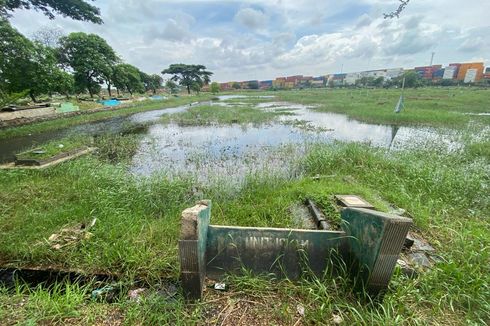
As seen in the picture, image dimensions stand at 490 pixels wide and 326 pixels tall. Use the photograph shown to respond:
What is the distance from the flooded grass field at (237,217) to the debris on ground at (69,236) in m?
0.06

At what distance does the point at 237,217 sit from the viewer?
3977 mm

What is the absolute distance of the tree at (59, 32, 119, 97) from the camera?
86.0ft

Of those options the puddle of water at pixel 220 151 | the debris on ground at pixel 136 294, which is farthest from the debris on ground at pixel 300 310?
the puddle of water at pixel 220 151

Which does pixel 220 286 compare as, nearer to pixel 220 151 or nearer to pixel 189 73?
pixel 220 151

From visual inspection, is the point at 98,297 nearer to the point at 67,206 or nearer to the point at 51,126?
the point at 67,206

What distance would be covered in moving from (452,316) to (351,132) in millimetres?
11288

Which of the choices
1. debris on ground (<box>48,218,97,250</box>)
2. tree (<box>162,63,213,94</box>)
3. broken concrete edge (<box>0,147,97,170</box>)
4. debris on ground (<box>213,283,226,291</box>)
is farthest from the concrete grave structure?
tree (<box>162,63,213,94</box>)

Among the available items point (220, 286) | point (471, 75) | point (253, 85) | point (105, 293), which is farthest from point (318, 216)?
point (253, 85)

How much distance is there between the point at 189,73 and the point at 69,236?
69589mm

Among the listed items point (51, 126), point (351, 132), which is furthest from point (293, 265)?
point (51, 126)

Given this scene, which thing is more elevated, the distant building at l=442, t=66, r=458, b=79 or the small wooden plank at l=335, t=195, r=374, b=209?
the distant building at l=442, t=66, r=458, b=79

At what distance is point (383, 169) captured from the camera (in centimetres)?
624

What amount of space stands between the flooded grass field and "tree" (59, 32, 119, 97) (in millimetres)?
22060

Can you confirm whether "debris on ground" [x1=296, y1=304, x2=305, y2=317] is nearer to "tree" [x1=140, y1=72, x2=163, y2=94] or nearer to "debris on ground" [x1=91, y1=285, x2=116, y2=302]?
"debris on ground" [x1=91, y1=285, x2=116, y2=302]
